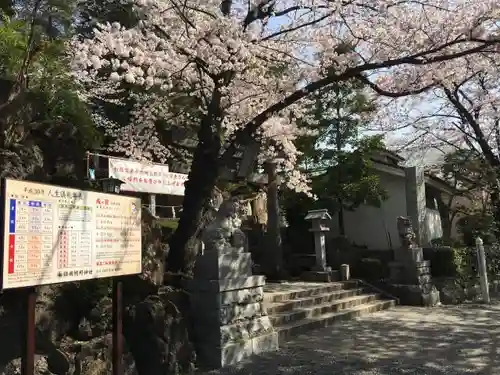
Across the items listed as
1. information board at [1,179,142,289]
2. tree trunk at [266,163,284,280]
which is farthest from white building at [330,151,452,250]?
information board at [1,179,142,289]

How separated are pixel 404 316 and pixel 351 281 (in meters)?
2.76

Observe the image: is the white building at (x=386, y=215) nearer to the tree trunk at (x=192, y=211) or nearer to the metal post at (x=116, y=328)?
the tree trunk at (x=192, y=211)

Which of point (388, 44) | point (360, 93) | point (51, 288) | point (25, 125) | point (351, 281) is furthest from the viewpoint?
point (360, 93)

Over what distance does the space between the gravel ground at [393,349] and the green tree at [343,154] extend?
7.06 metres

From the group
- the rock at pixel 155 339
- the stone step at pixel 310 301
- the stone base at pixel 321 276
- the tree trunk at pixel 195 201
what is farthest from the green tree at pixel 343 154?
the rock at pixel 155 339

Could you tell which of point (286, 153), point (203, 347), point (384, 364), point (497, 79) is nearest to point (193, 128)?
point (286, 153)

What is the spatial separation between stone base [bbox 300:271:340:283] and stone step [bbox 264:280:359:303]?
2.32ft

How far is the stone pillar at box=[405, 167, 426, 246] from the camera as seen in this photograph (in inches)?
602

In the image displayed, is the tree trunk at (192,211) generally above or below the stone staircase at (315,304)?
above

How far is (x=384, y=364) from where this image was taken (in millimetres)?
6727

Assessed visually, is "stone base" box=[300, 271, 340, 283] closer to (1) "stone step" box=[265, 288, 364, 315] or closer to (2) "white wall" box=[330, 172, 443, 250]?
(1) "stone step" box=[265, 288, 364, 315]

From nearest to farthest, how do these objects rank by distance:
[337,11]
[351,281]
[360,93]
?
[337,11] < [351,281] < [360,93]

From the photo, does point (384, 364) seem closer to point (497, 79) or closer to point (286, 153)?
point (286, 153)

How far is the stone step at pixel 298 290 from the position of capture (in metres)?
10.6
